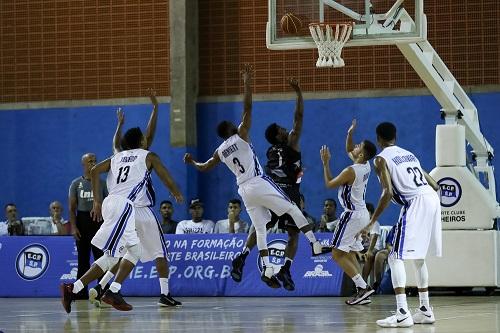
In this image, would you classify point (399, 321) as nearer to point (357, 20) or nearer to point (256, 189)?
point (256, 189)

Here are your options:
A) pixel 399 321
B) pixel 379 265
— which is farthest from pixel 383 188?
pixel 379 265

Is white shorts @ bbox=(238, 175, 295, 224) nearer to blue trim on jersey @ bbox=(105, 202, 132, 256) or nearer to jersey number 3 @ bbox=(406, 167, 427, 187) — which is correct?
blue trim on jersey @ bbox=(105, 202, 132, 256)

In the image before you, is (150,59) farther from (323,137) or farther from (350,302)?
(350,302)

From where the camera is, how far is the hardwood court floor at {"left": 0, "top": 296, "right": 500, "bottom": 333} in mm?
10891

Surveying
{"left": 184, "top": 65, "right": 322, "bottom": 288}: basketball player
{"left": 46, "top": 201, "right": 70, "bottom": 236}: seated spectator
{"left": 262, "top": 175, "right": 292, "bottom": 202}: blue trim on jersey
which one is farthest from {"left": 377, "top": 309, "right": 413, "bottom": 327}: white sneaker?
{"left": 46, "top": 201, "right": 70, "bottom": 236}: seated spectator

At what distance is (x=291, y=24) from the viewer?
50.8 feet

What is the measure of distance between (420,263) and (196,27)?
12.1m

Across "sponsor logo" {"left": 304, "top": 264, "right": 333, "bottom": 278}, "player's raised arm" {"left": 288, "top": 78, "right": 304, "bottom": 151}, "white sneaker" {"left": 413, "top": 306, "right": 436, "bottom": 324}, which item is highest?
"player's raised arm" {"left": 288, "top": 78, "right": 304, "bottom": 151}

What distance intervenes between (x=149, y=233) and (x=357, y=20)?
168 inches

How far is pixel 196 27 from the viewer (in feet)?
73.6

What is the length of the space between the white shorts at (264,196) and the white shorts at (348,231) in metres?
0.75

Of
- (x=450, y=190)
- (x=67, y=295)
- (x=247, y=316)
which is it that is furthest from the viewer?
(x=450, y=190)

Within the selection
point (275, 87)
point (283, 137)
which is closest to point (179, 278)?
point (283, 137)

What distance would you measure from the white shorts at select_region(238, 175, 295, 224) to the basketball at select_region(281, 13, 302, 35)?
218cm
